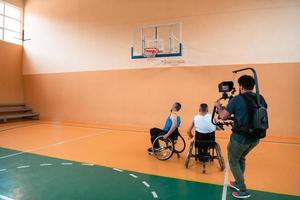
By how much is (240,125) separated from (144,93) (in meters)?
6.00

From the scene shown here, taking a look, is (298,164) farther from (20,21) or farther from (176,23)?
(20,21)

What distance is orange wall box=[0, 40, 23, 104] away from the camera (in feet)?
33.1

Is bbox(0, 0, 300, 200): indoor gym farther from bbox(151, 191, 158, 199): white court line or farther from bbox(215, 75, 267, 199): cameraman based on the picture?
bbox(215, 75, 267, 199): cameraman

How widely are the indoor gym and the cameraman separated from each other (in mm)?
289

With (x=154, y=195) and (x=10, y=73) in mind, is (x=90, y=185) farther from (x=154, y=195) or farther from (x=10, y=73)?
(x=10, y=73)

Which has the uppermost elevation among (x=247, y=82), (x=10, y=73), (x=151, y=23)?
(x=151, y=23)

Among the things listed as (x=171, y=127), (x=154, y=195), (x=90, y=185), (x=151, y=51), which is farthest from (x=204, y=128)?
(x=151, y=51)

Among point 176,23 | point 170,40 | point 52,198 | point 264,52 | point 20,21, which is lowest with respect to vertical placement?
point 52,198

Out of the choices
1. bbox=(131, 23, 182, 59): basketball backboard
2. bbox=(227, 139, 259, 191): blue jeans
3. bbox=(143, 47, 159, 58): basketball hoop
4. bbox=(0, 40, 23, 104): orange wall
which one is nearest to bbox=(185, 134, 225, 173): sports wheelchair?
bbox=(227, 139, 259, 191): blue jeans

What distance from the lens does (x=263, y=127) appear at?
2561mm

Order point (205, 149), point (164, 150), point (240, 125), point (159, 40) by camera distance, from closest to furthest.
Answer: point (240, 125) < point (205, 149) < point (164, 150) < point (159, 40)

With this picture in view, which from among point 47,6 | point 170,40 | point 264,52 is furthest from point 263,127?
point 47,6

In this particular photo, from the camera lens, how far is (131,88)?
8750 millimetres

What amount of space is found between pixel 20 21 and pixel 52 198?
34.5 ft
